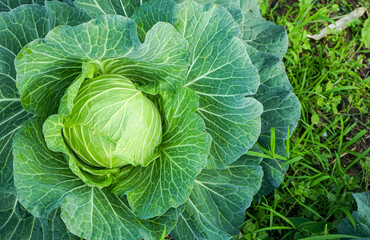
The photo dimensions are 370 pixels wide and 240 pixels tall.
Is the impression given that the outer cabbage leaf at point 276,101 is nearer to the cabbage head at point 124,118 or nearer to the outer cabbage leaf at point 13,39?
the cabbage head at point 124,118

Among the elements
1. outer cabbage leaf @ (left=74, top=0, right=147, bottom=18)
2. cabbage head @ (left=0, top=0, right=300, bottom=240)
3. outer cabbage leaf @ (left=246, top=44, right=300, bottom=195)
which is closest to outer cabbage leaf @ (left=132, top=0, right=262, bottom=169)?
cabbage head @ (left=0, top=0, right=300, bottom=240)

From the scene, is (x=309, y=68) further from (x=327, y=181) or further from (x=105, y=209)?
(x=105, y=209)

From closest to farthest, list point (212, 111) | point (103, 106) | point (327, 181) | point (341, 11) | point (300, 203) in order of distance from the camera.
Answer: point (103, 106)
point (212, 111)
point (300, 203)
point (327, 181)
point (341, 11)

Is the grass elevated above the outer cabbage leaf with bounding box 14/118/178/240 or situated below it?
below

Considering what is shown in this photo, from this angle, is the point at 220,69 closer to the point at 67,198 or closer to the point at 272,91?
the point at 272,91

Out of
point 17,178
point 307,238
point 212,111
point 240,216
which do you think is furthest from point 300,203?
point 17,178

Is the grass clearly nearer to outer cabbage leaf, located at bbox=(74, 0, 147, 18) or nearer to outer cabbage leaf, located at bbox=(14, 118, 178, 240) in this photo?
outer cabbage leaf, located at bbox=(14, 118, 178, 240)

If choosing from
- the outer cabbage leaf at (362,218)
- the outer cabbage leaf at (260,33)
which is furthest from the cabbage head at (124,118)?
the outer cabbage leaf at (362,218)
